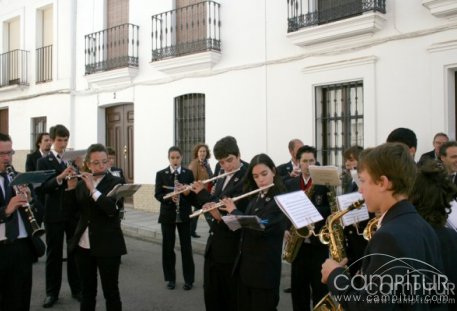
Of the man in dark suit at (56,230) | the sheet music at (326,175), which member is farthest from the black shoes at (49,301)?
the sheet music at (326,175)

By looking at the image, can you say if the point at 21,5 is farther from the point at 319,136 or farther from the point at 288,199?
the point at 288,199

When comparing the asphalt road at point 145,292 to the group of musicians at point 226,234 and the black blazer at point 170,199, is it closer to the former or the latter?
the group of musicians at point 226,234

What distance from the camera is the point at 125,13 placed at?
13.3 meters

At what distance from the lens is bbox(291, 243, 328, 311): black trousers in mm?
4676

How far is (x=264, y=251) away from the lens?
149 inches

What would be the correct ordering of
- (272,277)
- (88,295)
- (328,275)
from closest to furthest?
(328,275) → (272,277) → (88,295)

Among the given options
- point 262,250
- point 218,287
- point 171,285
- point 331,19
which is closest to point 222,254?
point 218,287

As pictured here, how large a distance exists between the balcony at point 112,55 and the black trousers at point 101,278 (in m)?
A: 8.92

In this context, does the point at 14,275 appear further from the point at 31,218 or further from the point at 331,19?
the point at 331,19

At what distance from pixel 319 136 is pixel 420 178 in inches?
280

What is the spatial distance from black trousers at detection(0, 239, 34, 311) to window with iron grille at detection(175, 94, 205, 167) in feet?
25.1

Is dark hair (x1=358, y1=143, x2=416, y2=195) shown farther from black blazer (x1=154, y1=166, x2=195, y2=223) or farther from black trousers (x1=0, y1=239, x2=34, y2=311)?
black blazer (x1=154, y1=166, x2=195, y2=223)

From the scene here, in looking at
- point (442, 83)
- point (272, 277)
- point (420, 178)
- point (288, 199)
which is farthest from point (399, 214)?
point (442, 83)

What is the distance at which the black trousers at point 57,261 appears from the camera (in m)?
5.73
